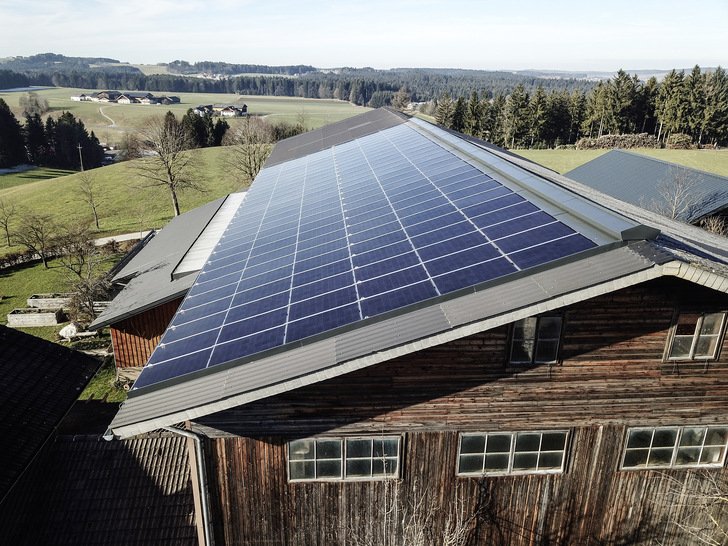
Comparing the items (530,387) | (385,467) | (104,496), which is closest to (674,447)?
(530,387)

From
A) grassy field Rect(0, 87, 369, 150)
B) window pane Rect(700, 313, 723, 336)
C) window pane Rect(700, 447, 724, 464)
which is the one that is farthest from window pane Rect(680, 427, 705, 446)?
grassy field Rect(0, 87, 369, 150)

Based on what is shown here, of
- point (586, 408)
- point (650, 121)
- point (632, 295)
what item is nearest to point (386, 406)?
point (586, 408)

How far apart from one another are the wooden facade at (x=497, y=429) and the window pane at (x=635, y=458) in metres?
0.22

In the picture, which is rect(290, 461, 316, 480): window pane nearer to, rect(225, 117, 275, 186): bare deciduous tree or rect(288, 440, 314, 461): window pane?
rect(288, 440, 314, 461): window pane

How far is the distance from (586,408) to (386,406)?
467cm

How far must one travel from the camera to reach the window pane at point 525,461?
1171cm

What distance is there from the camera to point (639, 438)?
464 inches

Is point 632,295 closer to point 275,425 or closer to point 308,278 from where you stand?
point 308,278

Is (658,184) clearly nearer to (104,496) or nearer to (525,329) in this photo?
(525,329)

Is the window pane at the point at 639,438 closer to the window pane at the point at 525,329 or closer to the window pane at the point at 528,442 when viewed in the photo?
the window pane at the point at 528,442

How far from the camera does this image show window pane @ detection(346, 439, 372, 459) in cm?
1137

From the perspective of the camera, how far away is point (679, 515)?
1216 centimetres

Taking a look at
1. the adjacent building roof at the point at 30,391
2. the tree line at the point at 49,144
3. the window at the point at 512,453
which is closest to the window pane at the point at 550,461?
the window at the point at 512,453

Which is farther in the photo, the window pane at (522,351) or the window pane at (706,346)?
the window pane at (706,346)
